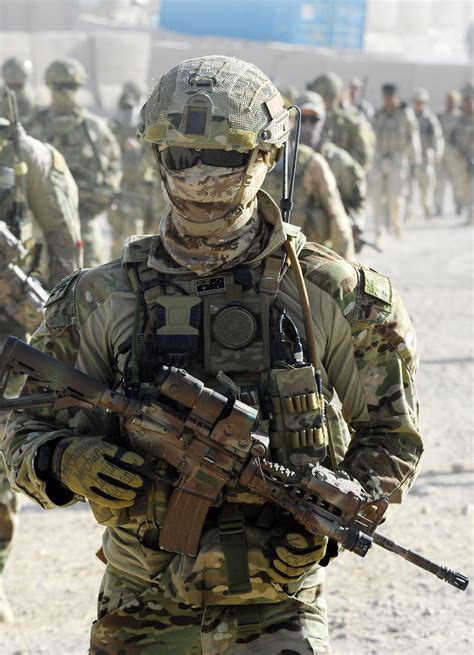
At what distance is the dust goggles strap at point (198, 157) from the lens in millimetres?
2979

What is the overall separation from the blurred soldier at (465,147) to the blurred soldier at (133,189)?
23.1ft

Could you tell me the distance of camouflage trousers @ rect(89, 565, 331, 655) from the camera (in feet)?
9.75

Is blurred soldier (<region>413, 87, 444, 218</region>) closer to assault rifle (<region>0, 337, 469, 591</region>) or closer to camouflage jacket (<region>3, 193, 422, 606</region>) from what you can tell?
camouflage jacket (<region>3, 193, 422, 606</region>)

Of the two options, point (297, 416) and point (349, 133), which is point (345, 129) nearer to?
point (349, 133)

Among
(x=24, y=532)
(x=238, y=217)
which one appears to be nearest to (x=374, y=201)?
(x=24, y=532)

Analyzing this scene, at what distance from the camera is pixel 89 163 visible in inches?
399

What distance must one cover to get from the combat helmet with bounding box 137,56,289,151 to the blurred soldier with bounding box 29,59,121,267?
672 cm

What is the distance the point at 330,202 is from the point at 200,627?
485 cm

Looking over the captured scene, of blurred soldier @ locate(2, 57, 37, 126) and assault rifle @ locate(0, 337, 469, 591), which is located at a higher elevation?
assault rifle @ locate(0, 337, 469, 591)

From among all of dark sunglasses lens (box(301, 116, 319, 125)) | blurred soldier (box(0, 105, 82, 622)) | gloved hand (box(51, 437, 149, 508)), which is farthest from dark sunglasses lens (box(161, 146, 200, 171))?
dark sunglasses lens (box(301, 116, 319, 125))

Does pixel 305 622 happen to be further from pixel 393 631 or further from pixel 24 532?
pixel 24 532

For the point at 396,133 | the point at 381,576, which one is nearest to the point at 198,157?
the point at 381,576

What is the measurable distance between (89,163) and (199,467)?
7.50 metres

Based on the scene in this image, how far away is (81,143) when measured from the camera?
1017 cm
